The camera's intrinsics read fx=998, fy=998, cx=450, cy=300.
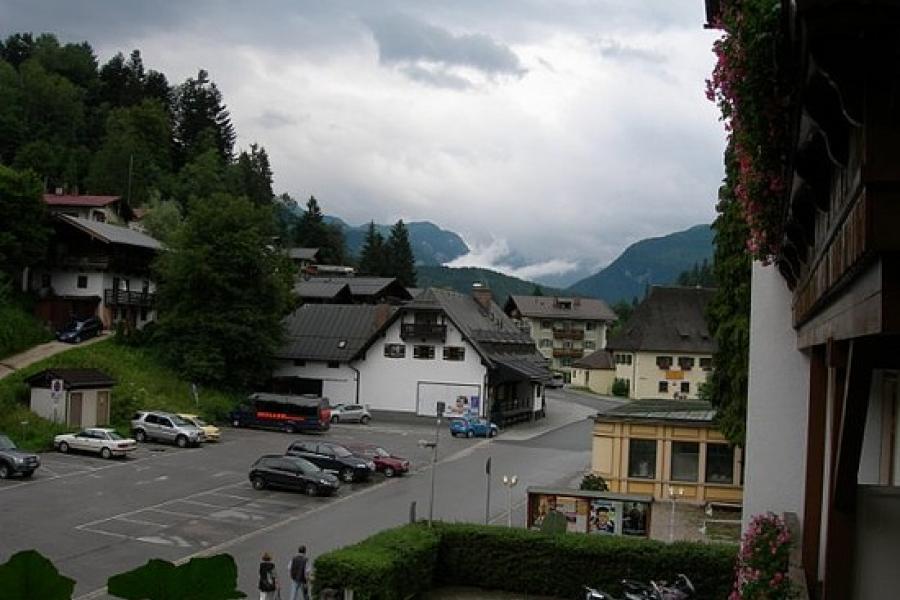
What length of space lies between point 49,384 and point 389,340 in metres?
22.3

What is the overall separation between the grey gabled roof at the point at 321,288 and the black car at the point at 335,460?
130 feet

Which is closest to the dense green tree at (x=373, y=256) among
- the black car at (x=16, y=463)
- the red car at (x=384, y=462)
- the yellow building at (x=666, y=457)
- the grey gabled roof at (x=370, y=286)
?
the grey gabled roof at (x=370, y=286)

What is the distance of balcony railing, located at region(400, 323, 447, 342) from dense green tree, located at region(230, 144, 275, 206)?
45.1 metres

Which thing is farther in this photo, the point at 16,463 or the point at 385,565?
the point at 16,463

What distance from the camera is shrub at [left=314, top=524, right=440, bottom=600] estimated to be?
18.6 meters

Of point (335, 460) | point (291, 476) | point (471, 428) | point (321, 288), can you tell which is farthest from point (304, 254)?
point (291, 476)

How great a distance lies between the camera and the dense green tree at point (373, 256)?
118750mm

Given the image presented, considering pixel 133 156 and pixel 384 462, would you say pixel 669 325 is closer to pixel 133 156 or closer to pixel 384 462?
pixel 384 462

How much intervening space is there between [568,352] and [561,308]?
5.09m

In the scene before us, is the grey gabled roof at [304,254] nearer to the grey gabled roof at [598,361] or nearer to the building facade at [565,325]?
the building facade at [565,325]

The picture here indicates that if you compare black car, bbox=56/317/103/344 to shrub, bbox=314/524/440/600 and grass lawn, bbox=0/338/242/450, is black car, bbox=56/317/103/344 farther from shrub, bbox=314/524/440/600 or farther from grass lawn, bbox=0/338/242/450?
shrub, bbox=314/524/440/600

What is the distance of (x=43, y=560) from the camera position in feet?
4.15

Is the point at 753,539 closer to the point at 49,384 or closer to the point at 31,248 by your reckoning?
the point at 49,384

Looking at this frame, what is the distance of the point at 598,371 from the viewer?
9419 cm
